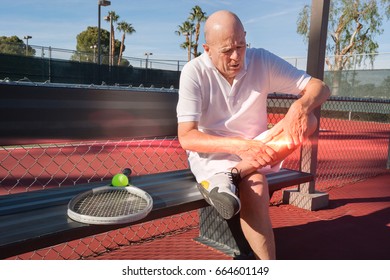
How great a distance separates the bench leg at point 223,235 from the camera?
264 cm

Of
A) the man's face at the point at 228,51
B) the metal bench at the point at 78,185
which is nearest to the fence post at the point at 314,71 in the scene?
the metal bench at the point at 78,185

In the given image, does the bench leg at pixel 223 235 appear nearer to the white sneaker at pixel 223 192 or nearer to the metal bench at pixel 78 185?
the metal bench at pixel 78 185

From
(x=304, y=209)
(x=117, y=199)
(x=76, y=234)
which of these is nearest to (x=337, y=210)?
(x=304, y=209)

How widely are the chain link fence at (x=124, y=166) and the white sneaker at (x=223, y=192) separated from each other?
127cm

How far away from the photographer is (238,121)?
89.8 inches

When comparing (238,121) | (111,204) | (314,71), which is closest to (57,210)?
(111,204)

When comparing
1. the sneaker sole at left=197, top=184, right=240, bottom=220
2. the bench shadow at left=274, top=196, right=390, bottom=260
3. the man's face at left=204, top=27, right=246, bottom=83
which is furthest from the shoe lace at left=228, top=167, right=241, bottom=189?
the bench shadow at left=274, top=196, right=390, bottom=260

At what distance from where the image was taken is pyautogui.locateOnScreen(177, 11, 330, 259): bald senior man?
1.95 metres

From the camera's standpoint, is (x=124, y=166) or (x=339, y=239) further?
(x=124, y=166)

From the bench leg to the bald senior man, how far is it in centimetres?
59

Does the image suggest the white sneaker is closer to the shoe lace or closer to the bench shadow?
the shoe lace

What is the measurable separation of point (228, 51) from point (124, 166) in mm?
4591

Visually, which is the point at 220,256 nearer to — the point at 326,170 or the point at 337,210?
the point at 337,210

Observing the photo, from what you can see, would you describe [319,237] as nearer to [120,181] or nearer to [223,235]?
[223,235]
